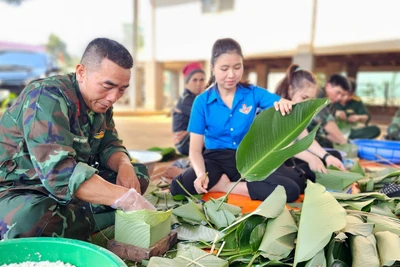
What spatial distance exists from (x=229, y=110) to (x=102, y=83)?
0.96 meters

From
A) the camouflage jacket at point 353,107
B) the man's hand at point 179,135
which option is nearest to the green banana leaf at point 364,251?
the man's hand at point 179,135

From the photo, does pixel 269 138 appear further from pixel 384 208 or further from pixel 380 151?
pixel 380 151

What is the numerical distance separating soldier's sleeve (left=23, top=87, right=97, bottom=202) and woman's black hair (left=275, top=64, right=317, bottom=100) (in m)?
1.73

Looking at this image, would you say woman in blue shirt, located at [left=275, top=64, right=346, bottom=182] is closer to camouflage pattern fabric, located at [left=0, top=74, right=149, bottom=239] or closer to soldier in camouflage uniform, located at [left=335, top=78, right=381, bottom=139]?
camouflage pattern fabric, located at [left=0, top=74, right=149, bottom=239]

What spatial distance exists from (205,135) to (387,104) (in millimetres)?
10142

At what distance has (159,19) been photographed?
11.5 meters

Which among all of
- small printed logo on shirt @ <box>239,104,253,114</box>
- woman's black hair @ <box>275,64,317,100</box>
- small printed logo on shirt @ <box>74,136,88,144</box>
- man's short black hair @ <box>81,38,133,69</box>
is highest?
man's short black hair @ <box>81,38,133,69</box>

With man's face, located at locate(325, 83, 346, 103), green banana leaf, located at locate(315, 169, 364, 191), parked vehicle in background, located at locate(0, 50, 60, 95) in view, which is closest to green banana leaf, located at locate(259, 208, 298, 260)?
green banana leaf, located at locate(315, 169, 364, 191)

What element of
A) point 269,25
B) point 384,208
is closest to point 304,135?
Answer: point 384,208

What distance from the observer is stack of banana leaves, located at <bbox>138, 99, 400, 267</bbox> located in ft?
3.34

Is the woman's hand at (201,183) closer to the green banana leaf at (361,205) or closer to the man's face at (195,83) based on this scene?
the green banana leaf at (361,205)

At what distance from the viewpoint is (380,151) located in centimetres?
304

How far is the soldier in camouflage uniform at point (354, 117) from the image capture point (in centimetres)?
403

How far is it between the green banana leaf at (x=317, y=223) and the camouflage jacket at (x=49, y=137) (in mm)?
660
